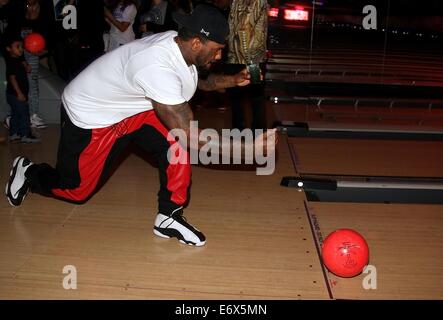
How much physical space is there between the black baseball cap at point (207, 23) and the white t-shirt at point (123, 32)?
3.44 metres

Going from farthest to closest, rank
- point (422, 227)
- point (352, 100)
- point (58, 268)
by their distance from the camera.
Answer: point (352, 100) < point (422, 227) < point (58, 268)

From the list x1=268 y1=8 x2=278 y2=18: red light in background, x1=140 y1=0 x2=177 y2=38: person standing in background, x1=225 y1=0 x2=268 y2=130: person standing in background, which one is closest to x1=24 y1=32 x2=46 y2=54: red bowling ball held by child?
x1=140 y1=0 x2=177 y2=38: person standing in background

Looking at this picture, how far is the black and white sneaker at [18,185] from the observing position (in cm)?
302

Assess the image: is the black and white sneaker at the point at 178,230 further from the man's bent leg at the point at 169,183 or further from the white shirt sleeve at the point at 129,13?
the white shirt sleeve at the point at 129,13

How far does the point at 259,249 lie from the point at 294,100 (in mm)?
4434

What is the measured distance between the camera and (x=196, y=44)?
2207mm

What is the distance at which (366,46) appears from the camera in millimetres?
11195

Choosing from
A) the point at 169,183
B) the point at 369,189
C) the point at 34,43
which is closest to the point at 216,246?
the point at 169,183

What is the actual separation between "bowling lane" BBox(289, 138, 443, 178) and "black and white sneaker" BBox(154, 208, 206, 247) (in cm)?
152

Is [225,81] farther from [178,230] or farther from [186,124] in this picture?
[178,230]

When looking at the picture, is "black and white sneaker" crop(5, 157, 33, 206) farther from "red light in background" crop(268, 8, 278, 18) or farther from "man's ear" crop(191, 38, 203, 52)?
"red light in background" crop(268, 8, 278, 18)
